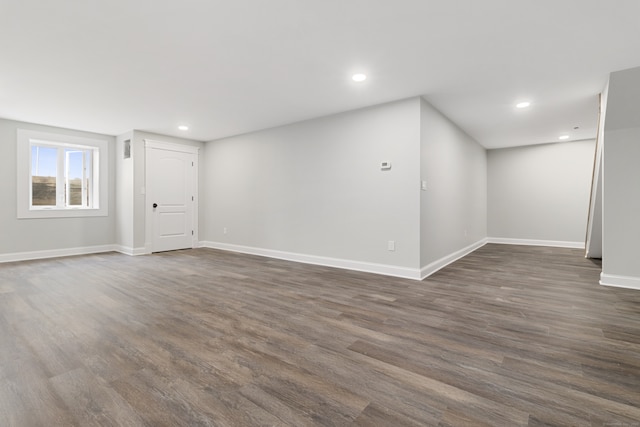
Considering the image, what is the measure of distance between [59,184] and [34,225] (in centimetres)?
87

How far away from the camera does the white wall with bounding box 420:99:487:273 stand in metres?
4.06

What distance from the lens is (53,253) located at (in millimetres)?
5477

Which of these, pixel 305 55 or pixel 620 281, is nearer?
pixel 305 55

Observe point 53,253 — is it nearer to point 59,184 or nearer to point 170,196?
point 59,184

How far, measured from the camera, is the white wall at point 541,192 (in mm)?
6633

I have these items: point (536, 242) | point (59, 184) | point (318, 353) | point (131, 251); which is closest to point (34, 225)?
point (59, 184)

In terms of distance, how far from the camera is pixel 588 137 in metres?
6.32

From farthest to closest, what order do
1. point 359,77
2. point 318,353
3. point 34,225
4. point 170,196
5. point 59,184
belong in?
point 170,196 < point 59,184 < point 34,225 < point 359,77 < point 318,353

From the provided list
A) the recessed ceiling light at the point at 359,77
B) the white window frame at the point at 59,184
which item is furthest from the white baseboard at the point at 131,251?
the recessed ceiling light at the point at 359,77

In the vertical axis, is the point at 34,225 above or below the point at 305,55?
below

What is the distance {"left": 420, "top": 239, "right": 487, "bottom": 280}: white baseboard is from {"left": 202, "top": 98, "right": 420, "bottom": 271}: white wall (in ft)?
0.74

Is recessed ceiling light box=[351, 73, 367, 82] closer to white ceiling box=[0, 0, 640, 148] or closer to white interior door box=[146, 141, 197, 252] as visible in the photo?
white ceiling box=[0, 0, 640, 148]

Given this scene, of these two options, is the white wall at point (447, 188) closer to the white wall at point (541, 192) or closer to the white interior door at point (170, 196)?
the white wall at point (541, 192)

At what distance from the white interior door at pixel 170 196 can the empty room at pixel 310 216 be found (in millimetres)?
46
